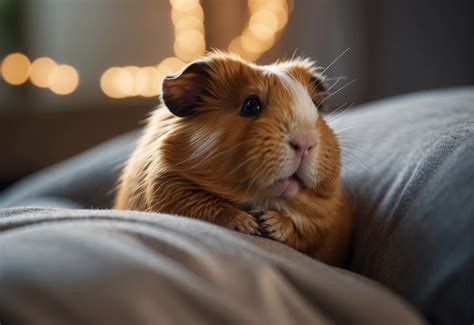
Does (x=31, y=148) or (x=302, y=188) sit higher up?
(x=302, y=188)

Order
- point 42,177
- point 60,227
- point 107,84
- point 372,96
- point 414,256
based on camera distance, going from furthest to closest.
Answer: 1. point 107,84
2. point 372,96
3. point 42,177
4. point 414,256
5. point 60,227

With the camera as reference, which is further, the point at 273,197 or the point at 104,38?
the point at 104,38

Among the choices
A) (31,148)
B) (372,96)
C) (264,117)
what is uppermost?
(264,117)

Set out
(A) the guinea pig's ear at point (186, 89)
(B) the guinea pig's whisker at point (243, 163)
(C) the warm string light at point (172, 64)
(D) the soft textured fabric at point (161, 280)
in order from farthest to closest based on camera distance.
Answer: (C) the warm string light at point (172, 64) → (A) the guinea pig's ear at point (186, 89) → (B) the guinea pig's whisker at point (243, 163) → (D) the soft textured fabric at point (161, 280)

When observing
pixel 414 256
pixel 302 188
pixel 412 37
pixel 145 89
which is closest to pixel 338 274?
pixel 414 256

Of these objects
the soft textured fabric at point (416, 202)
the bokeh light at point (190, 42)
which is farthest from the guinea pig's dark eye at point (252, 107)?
the bokeh light at point (190, 42)

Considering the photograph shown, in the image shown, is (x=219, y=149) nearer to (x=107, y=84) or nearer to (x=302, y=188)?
(x=302, y=188)


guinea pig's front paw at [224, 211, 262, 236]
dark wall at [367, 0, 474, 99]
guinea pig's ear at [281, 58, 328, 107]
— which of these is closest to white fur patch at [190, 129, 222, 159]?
guinea pig's front paw at [224, 211, 262, 236]

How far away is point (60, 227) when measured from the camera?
842 mm

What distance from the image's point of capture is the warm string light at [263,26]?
139 inches

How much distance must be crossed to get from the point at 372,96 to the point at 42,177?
2.17 metres

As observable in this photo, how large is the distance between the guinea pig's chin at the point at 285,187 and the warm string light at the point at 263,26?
2494 millimetres

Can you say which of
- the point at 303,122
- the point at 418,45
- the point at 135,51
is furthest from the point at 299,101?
the point at 135,51

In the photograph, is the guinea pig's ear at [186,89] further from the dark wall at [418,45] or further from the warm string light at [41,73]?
the warm string light at [41,73]
